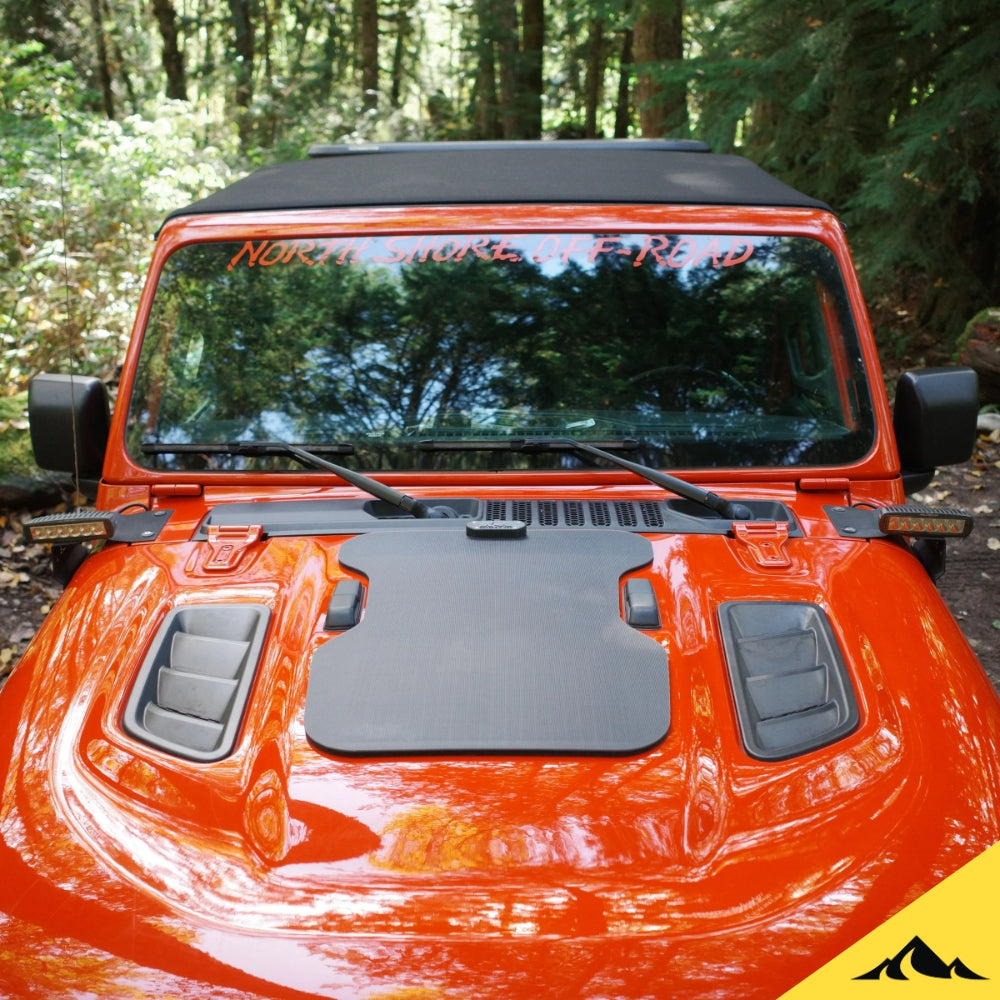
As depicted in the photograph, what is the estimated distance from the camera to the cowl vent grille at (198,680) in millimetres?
1860

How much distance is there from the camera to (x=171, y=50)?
676 inches

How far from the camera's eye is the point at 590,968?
1.36 metres

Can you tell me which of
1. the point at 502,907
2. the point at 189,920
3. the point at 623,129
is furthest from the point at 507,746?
the point at 623,129

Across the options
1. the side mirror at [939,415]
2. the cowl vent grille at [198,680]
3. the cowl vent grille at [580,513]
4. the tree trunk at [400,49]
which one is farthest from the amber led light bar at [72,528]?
the tree trunk at [400,49]

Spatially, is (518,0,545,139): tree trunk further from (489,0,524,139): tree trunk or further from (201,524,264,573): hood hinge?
(201,524,264,573): hood hinge

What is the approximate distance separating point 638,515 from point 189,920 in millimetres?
1468

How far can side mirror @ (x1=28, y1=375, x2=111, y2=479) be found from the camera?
2.73 meters

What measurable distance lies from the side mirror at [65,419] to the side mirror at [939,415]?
216 centimetres

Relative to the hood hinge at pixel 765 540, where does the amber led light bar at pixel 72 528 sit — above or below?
below

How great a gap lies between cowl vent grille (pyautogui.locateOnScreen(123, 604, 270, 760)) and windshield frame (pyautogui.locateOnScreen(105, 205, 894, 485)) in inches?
25.0

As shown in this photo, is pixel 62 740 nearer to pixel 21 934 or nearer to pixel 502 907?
pixel 21 934

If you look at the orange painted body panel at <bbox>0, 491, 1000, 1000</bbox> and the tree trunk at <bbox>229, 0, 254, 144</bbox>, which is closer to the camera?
the orange painted body panel at <bbox>0, 491, 1000, 1000</bbox>

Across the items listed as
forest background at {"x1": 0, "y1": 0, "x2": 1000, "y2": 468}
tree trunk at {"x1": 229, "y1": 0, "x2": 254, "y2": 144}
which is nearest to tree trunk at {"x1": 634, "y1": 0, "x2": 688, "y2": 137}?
forest background at {"x1": 0, "y1": 0, "x2": 1000, "y2": 468}

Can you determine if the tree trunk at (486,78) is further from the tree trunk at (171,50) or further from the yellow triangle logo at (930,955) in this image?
the yellow triangle logo at (930,955)
